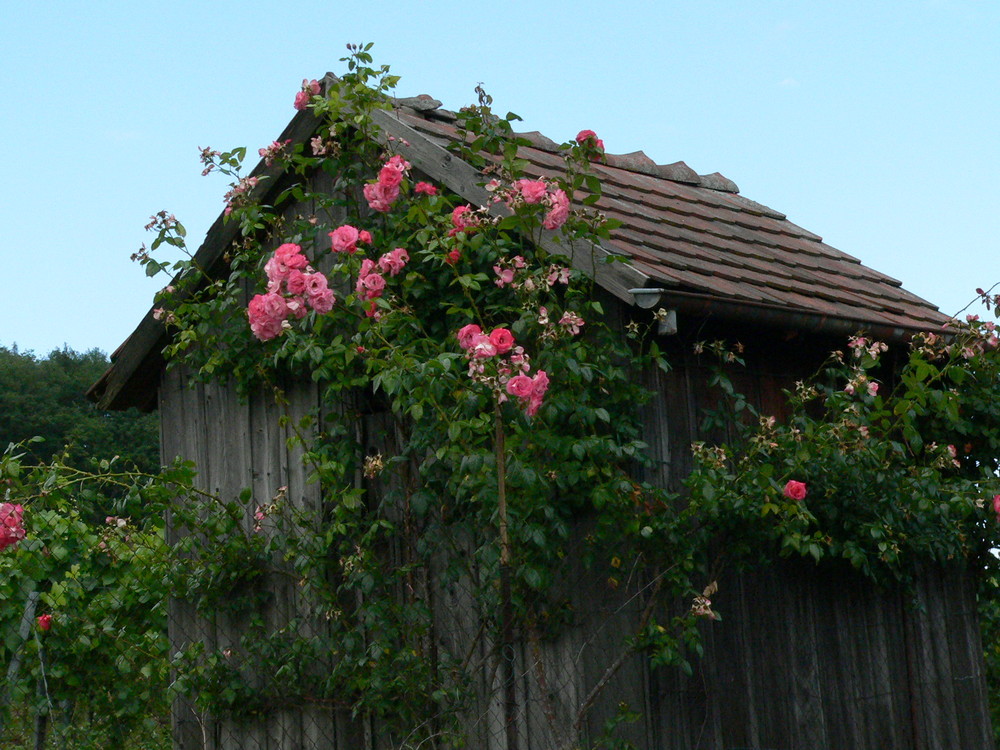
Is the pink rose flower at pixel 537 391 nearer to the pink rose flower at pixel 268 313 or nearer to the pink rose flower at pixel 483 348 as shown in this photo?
the pink rose flower at pixel 483 348

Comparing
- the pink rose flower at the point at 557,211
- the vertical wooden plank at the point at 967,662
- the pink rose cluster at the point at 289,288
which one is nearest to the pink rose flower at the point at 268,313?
the pink rose cluster at the point at 289,288

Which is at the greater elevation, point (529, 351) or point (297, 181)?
point (297, 181)

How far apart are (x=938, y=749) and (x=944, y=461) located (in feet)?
6.57

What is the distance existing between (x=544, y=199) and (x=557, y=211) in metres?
0.09

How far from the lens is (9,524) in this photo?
18.6ft

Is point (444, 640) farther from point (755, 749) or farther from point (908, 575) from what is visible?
point (908, 575)

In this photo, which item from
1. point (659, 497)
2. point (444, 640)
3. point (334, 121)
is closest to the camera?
point (659, 497)

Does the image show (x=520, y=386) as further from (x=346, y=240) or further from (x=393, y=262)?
(x=346, y=240)

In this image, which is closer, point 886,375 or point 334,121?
point 334,121

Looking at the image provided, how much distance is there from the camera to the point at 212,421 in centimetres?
750

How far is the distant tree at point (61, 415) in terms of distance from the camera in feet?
108

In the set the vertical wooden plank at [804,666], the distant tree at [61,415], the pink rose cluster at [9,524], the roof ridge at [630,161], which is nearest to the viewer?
the pink rose cluster at [9,524]

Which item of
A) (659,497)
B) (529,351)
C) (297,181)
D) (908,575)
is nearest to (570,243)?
(529,351)

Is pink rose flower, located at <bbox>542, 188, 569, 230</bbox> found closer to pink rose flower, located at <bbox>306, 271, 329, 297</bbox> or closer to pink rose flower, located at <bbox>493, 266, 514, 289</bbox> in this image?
pink rose flower, located at <bbox>493, 266, 514, 289</bbox>
